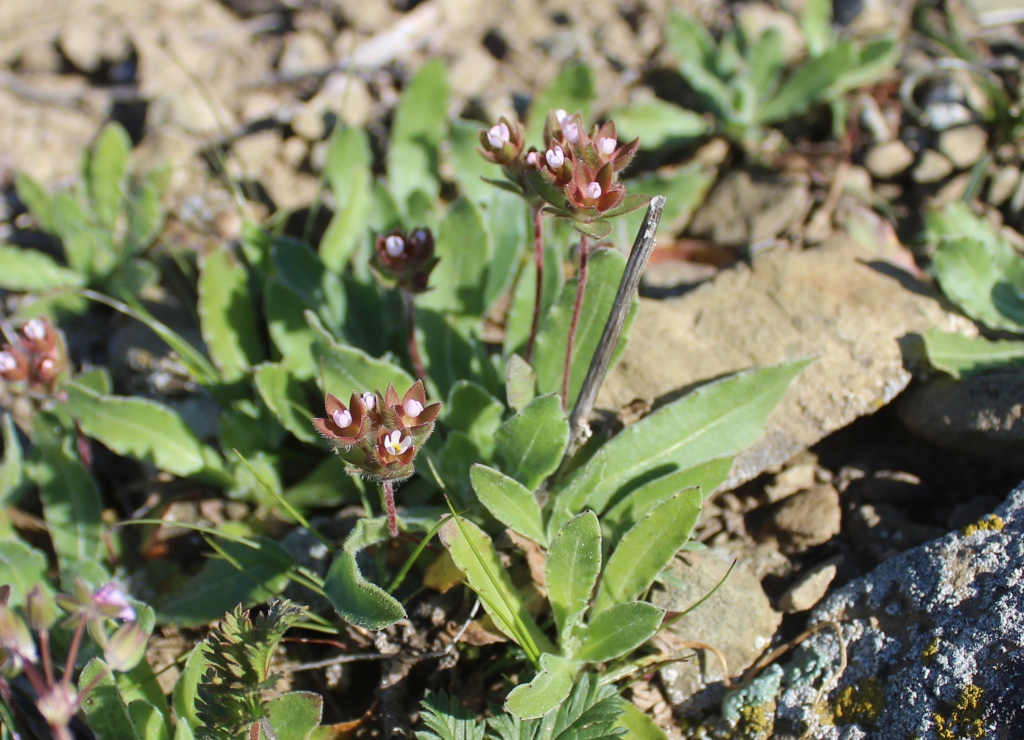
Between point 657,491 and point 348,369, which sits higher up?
point 348,369

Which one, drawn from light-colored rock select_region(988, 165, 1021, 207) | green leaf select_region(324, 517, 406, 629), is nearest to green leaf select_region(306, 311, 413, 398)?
green leaf select_region(324, 517, 406, 629)

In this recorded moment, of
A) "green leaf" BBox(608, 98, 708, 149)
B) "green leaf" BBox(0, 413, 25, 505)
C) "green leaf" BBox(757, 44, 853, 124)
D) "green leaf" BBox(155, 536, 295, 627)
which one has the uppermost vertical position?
"green leaf" BBox(757, 44, 853, 124)

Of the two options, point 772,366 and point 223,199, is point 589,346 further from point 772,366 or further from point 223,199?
point 223,199

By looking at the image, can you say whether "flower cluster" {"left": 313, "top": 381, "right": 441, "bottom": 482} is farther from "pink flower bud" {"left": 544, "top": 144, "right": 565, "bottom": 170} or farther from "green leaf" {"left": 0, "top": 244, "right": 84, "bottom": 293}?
"green leaf" {"left": 0, "top": 244, "right": 84, "bottom": 293}

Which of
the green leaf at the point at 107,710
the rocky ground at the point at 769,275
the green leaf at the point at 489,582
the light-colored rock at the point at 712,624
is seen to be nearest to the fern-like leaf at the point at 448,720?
the green leaf at the point at 489,582

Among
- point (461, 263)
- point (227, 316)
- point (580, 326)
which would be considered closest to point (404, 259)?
point (461, 263)

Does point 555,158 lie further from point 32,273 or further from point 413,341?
point 32,273

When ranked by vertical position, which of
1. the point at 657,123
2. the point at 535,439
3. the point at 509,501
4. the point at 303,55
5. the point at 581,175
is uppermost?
the point at 581,175
